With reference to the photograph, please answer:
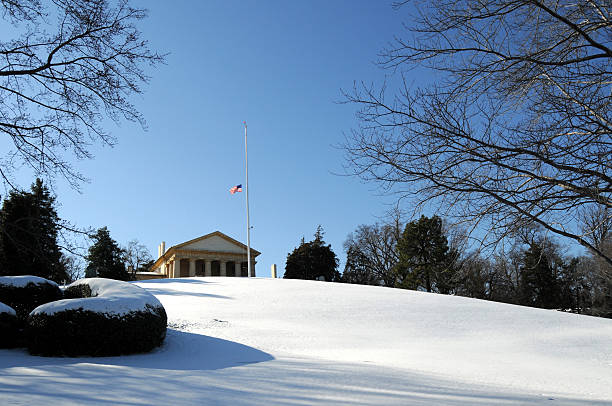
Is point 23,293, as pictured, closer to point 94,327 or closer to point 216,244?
point 94,327

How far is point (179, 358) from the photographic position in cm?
780

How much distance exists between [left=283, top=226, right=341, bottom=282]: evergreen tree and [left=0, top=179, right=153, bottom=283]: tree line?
20892 mm

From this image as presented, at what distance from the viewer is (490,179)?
18.8 ft

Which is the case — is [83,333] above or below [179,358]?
above

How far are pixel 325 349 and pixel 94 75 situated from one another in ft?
24.6

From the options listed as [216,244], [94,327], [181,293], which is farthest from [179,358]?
[216,244]

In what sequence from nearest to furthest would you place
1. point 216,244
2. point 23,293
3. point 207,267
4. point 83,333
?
point 83,333 → point 23,293 → point 207,267 → point 216,244

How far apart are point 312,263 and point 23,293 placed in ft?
145

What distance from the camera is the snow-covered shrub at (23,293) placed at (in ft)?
32.9

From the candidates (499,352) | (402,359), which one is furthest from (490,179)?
(499,352)

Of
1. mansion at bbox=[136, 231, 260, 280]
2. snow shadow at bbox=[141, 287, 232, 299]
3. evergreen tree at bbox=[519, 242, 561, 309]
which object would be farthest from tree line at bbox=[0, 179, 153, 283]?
evergreen tree at bbox=[519, 242, 561, 309]

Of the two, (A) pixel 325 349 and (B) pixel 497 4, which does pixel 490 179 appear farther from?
(A) pixel 325 349

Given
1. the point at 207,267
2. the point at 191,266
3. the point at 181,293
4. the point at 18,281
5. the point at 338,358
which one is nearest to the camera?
the point at 338,358

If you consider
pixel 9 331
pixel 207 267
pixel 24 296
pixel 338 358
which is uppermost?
pixel 207 267
